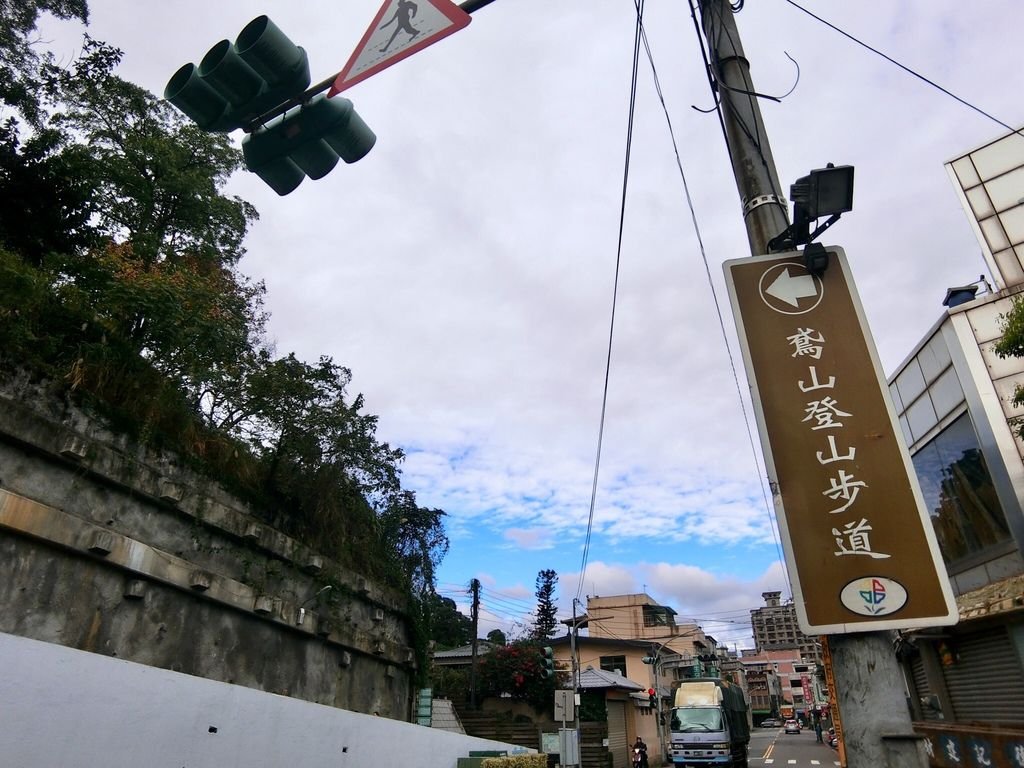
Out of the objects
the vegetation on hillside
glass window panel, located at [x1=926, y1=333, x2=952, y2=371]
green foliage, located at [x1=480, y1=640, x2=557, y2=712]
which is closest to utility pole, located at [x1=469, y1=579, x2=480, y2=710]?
green foliage, located at [x1=480, y1=640, x2=557, y2=712]

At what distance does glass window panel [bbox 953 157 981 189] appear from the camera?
42.5 ft

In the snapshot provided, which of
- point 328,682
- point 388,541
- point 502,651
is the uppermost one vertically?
point 388,541

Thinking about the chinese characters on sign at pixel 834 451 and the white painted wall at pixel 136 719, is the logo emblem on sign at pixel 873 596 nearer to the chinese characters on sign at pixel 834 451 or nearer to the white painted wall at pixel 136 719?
A: the chinese characters on sign at pixel 834 451

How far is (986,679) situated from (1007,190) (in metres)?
9.48

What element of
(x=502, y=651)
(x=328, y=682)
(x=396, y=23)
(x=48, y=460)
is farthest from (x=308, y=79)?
(x=502, y=651)

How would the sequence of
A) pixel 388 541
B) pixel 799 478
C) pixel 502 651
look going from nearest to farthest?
1. pixel 799 478
2. pixel 388 541
3. pixel 502 651

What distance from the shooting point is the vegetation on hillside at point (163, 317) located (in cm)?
999

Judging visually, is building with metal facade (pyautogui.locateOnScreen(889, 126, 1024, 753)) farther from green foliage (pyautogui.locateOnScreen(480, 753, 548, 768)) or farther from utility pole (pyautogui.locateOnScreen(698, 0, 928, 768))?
utility pole (pyautogui.locateOnScreen(698, 0, 928, 768))

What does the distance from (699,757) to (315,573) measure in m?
14.8

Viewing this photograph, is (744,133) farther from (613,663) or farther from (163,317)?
(613,663)

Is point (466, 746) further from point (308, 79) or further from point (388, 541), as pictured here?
point (308, 79)

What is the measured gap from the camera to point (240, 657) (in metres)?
Answer: 10.1

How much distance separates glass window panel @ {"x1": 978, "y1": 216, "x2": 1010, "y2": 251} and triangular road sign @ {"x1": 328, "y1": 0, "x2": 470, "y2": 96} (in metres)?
13.4

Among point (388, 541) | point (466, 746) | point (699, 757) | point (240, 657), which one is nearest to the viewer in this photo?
point (240, 657)
